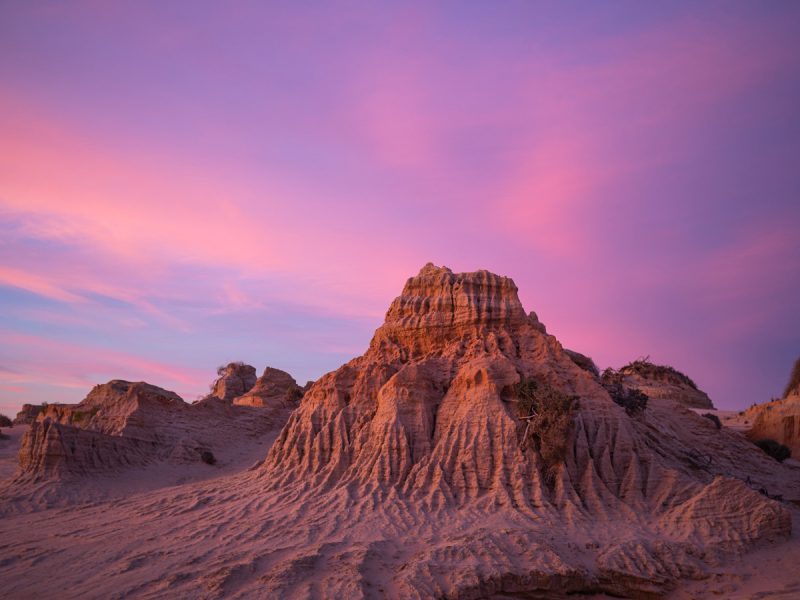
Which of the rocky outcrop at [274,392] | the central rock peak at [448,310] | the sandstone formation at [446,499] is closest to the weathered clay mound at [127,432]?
the rocky outcrop at [274,392]

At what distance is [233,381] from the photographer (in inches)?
2238

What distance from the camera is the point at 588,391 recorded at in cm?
2270

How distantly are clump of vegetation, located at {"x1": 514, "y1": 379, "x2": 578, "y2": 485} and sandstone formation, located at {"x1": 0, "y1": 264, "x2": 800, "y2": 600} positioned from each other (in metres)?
0.06

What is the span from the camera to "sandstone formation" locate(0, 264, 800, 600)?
15078mm

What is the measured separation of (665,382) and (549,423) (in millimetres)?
40603

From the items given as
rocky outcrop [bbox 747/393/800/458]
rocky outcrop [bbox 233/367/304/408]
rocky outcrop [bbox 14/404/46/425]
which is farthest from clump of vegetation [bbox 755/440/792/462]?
rocky outcrop [bbox 14/404/46/425]

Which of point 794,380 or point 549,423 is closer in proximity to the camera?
point 549,423

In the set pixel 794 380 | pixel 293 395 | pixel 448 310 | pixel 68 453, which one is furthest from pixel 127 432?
pixel 794 380

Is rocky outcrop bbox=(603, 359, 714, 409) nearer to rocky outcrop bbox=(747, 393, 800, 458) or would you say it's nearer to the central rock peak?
rocky outcrop bbox=(747, 393, 800, 458)

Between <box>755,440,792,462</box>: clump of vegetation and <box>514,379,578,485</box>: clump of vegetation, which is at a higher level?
<box>755,440,792,462</box>: clump of vegetation

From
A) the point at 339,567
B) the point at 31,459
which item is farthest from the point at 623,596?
the point at 31,459

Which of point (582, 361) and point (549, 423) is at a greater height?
point (582, 361)

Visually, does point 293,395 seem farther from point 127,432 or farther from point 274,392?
point 127,432

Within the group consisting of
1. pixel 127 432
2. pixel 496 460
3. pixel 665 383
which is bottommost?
pixel 496 460
